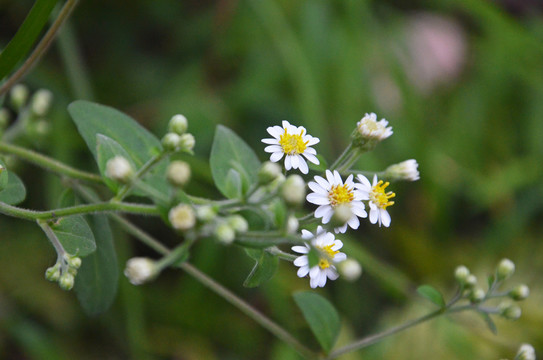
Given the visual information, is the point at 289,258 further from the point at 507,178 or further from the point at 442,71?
the point at 442,71

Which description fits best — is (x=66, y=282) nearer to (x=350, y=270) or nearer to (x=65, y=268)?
(x=65, y=268)

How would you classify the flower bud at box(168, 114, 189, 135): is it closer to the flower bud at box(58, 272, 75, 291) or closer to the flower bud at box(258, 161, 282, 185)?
the flower bud at box(258, 161, 282, 185)

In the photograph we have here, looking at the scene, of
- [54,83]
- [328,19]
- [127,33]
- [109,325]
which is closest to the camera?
[109,325]

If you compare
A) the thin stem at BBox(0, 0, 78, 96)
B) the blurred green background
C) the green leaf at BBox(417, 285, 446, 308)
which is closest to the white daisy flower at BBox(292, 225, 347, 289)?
the green leaf at BBox(417, 285, 446, 308)

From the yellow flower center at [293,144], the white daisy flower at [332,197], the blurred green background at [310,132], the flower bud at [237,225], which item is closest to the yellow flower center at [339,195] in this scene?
the white daisy flower at [332,197]

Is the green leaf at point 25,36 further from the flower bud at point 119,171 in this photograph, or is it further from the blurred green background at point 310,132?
the blurred green background at point 310,132

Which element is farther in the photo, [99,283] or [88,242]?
[99,283]

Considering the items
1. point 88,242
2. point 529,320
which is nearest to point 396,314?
point 529,320
